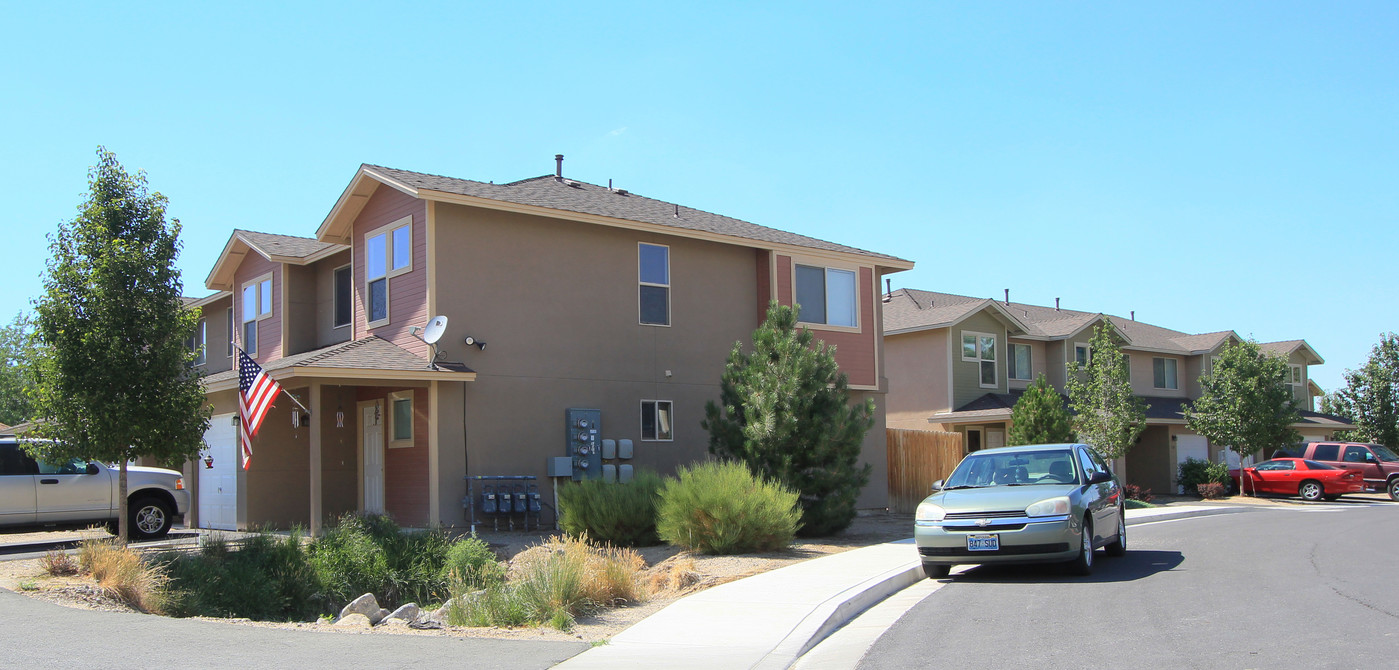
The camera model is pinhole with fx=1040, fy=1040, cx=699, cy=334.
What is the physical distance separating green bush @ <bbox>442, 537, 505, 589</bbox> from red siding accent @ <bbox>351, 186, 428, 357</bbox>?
413 cm

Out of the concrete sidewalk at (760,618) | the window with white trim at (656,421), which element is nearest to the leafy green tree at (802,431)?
the concrete sidewalk at (760,618)

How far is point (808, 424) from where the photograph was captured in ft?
53.1

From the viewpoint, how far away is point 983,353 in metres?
32.3

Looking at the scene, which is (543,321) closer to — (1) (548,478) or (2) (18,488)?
(1) (548,478)

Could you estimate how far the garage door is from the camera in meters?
19.9

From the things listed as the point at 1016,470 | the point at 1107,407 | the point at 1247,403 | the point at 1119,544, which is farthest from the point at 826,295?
the point at 1247,403

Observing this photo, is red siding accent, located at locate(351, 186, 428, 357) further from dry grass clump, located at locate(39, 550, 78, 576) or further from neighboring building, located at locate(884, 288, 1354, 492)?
neighboring building, located at locate(884, 288, 1354, 492)

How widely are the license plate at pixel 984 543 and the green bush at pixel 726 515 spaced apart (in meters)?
3.55

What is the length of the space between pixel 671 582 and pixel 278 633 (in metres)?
4.33

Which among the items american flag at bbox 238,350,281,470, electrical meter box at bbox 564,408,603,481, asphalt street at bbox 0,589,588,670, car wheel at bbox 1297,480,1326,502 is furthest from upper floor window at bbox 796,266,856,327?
car wheel at bbox 1297,480,1326,502

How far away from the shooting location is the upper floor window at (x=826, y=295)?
2178cm

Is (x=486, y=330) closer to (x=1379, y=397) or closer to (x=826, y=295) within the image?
(x=826, y=295)

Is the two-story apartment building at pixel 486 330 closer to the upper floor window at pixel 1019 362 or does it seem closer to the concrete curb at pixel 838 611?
the concrete curb at pixel 838 611

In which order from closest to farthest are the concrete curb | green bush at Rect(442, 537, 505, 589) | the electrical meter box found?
1. the concrete curb
2. green bush at Rect(442, 537, 505, 589)
3. the electrical meter box
